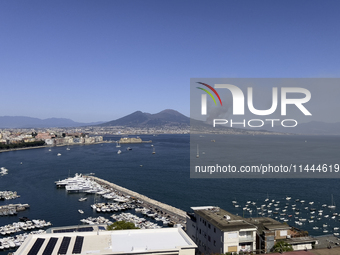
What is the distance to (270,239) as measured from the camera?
447 centimetres

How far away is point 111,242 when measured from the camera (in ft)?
12.5

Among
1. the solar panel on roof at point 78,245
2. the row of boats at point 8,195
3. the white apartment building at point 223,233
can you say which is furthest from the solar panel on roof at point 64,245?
the row of boats at point 8,195

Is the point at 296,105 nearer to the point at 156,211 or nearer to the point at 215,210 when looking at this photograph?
the point at 215,210

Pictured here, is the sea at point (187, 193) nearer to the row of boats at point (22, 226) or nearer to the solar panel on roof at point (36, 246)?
the row of boats at point (22, 226)

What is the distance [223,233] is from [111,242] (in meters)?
1.65

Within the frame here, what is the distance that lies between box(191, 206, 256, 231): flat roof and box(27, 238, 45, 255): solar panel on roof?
2.50m

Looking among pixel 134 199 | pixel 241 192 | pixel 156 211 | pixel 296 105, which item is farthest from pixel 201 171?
pixel 296 105

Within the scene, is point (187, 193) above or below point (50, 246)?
below

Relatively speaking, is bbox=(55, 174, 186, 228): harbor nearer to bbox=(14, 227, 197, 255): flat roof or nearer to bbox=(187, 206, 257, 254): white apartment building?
bbox=(187, 206, 257, 254): white apartment building

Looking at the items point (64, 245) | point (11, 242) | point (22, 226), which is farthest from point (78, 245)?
point (22, 226)

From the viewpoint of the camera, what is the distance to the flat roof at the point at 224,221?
4391mm

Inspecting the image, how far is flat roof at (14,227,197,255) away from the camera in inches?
138

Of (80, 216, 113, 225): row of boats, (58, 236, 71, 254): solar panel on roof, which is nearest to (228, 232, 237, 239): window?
(58, 236, 71, 254): solar panel on roof

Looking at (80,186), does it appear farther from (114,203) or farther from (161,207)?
(161,207)
